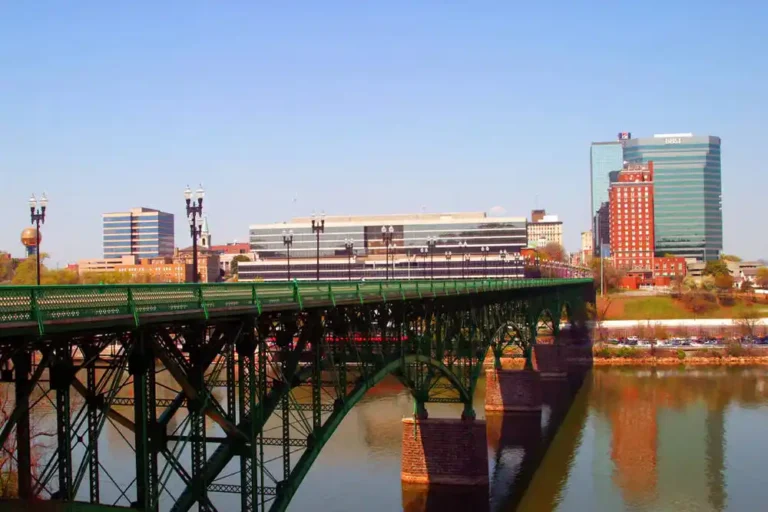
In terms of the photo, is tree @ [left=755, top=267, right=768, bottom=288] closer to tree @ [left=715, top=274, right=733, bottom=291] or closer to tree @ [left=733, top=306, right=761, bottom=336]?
tree @ [left=715, top=274, right=733, bottom=291]

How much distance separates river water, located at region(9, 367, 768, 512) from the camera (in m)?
48.3

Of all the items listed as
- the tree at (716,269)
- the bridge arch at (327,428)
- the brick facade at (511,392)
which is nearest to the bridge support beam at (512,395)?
the brick facade at (511,392)

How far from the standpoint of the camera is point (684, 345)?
118m

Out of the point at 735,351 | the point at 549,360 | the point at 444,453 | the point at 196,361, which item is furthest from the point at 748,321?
the point at 196,361

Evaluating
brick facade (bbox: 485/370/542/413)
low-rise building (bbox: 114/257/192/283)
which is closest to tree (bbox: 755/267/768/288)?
low-rise building (bbox: 114/257/192/283)

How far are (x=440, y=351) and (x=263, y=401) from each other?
74.8 ft

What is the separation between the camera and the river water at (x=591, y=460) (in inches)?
1902

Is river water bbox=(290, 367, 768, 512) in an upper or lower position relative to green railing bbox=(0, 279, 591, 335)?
lower

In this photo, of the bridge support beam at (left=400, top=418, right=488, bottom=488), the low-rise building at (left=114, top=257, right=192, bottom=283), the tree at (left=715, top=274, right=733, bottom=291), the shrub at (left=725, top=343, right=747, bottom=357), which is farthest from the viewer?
the tree at (left=715, top=274, right=733, bottom=291)

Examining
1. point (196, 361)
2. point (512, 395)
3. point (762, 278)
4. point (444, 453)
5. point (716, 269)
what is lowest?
point (512, 395)

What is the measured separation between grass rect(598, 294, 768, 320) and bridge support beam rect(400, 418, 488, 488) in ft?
321

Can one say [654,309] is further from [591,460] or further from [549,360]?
[591,460]

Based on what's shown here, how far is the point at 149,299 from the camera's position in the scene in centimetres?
1847

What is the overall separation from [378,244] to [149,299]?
16398cm
